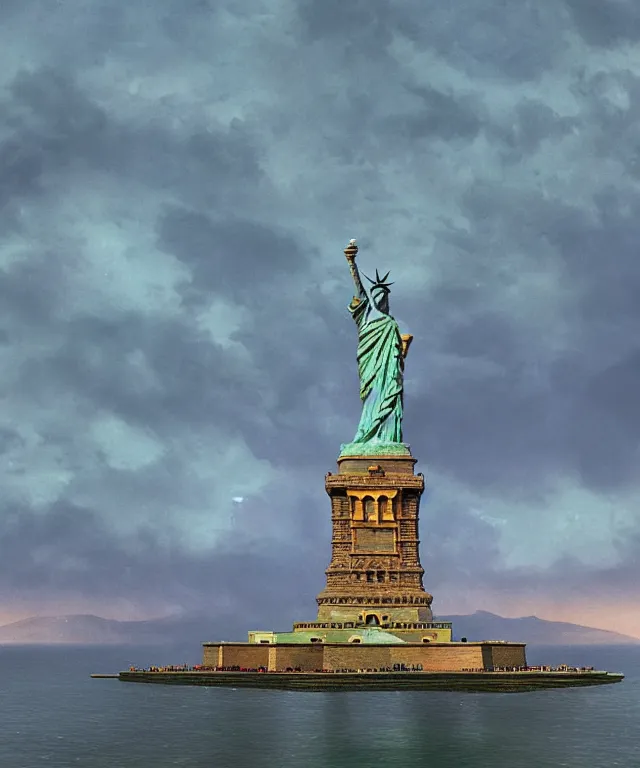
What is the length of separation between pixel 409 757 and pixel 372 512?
4345 cm

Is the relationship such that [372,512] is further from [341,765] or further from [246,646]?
[341,765]

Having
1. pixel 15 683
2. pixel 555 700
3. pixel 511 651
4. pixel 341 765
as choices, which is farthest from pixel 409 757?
pixel 15 683

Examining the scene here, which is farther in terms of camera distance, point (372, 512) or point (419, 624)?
point (372, 512)

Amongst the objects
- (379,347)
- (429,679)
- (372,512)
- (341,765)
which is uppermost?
(379,347)

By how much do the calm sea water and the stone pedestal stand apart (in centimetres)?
1376

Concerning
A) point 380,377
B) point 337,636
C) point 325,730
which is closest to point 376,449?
point 380,377

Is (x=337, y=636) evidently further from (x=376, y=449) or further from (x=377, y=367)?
(x=377, y=367)

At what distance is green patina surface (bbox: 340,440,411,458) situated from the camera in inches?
4206

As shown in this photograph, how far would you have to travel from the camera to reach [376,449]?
107 m

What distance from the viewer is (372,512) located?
105 meters

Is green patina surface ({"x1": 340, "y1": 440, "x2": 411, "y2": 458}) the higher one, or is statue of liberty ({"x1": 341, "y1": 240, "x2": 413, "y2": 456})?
statue of liberty ({"x1": 341, "y1": 240, "x2": 413, "y2": 456})

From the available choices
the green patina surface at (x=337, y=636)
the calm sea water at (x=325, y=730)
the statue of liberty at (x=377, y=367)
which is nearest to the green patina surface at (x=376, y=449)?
the statue of liberty at (x=377, y=367)

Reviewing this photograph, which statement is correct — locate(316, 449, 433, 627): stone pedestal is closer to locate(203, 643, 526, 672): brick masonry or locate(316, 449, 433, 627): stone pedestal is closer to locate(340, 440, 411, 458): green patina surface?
locate(340, 440, 411, 458): green patina surface

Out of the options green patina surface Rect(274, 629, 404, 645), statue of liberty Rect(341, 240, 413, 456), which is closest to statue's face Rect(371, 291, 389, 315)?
statue of liberty Rect(341, 240, 413, 456)
